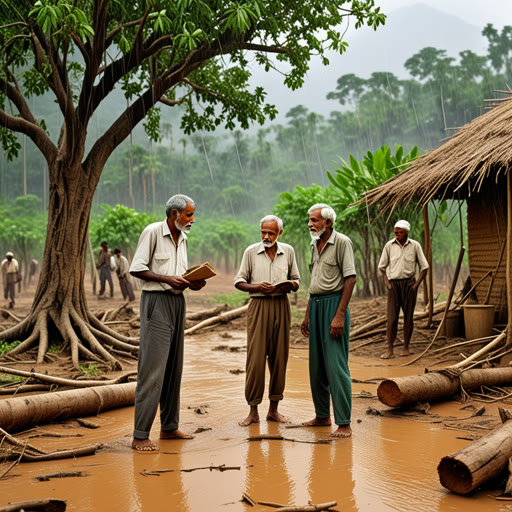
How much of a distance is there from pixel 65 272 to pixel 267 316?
462 cm

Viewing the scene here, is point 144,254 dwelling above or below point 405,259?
above

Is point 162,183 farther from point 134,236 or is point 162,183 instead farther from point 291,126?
point 134,236

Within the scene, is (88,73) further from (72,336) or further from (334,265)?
(334,265)

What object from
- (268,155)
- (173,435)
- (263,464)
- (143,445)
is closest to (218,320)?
(173,435)

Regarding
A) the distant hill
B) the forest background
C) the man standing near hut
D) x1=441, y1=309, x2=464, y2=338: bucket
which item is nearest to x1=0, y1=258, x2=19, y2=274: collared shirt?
the man standing near hut

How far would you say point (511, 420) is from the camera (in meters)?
3.93

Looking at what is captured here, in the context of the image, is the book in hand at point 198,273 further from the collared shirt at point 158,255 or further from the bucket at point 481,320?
the bucket at point 481,320

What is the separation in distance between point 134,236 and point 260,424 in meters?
21.8

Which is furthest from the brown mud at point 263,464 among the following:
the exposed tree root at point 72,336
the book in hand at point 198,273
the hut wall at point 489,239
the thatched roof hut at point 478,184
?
the hut wall at point 489,239

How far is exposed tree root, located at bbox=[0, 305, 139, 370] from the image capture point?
7918 mm

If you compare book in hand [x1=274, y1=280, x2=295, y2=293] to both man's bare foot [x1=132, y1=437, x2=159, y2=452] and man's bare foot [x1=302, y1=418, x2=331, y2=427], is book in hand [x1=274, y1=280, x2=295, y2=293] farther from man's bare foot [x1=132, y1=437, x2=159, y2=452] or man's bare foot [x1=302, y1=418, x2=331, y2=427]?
man's bare foot [x1=132, y1=437, x2=159, y2=452]

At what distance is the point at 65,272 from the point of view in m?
8.61

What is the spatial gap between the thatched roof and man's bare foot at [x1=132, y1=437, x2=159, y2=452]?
4.73 metres

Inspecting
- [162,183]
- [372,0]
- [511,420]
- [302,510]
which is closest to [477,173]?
[372,0]
